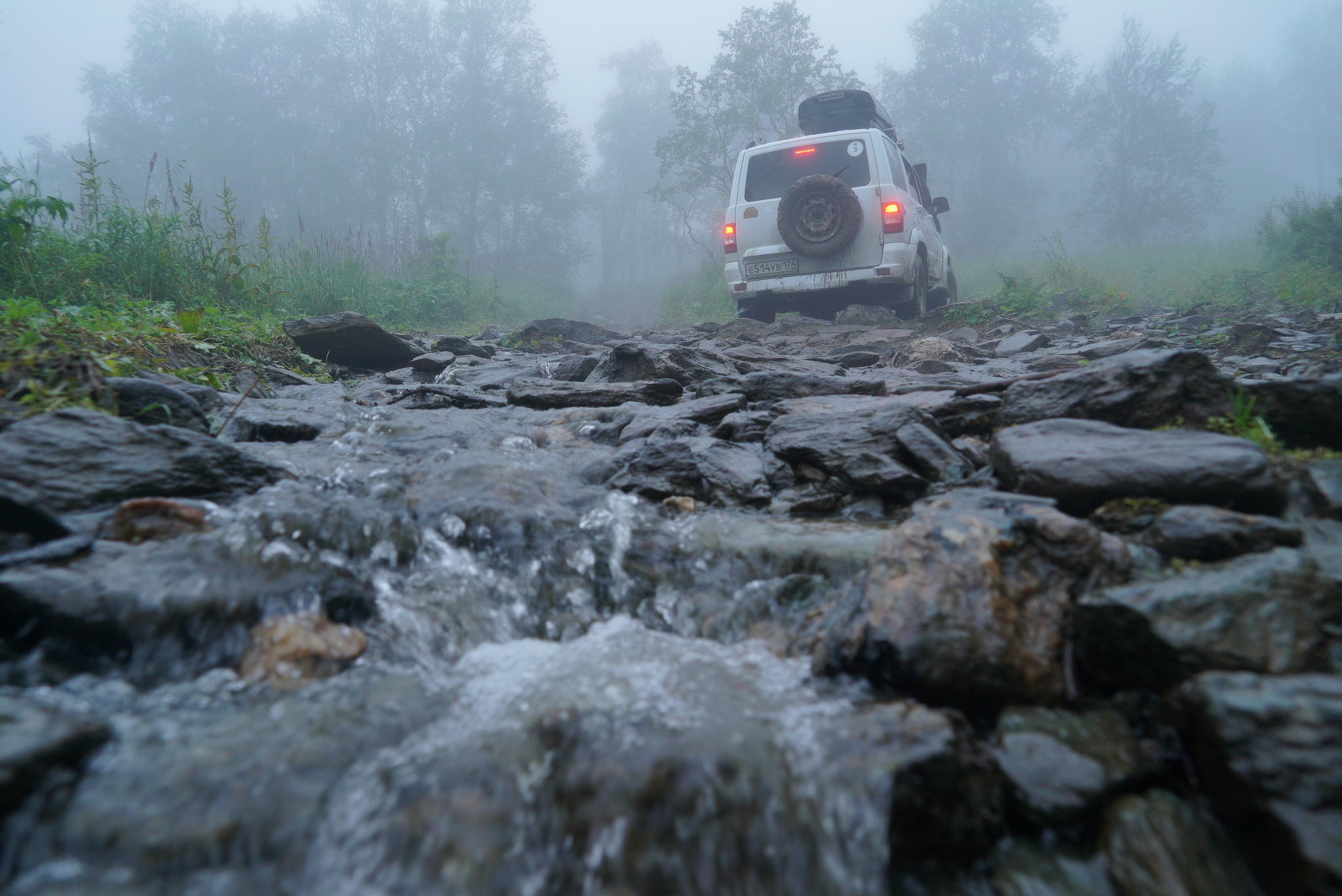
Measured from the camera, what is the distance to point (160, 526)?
1992mm

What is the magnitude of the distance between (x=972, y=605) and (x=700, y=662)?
684mm

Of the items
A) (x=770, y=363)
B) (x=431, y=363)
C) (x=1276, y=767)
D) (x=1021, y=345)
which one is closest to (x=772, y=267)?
(x=1021, y=345)

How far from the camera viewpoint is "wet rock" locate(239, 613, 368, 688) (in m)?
1.60

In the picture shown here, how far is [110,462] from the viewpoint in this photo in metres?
2.17

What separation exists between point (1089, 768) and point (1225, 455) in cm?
114

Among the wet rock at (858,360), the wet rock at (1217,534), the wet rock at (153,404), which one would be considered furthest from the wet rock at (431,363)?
the wet rock at (1217,534)

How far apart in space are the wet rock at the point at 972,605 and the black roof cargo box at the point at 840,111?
35.2 feet

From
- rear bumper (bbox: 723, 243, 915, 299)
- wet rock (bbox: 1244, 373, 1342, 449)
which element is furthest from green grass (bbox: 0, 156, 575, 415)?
rear bumper (bbox: 723, 243, 915, 299)

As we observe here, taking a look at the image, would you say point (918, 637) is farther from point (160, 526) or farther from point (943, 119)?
point (943, 119)

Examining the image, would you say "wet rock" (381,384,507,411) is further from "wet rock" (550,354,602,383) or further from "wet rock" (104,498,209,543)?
"wet rock" (104,498,209,543)

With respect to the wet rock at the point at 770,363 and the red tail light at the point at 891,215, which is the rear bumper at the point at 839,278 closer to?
the red tail light at the point at 891,215

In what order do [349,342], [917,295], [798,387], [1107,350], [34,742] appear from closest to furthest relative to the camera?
[34,742] < [798,387] < [1107,350] < [349,342] < [917,295]

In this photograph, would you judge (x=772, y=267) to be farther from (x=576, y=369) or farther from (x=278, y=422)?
(x=278, y=422)

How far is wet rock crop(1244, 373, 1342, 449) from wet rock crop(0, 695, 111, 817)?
3.32m
